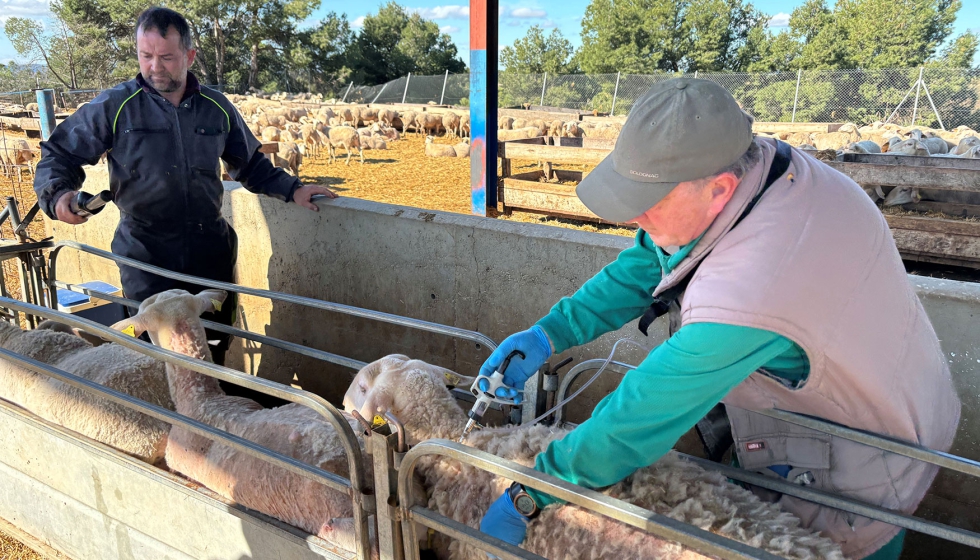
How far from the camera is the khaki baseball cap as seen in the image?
4.69 feet

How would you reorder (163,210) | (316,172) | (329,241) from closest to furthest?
(163,210) < (329,241) < (316,172)

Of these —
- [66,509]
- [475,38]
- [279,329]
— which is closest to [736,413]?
[66,509]

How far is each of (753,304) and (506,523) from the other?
0.93 metres

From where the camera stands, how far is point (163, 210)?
3.69 m

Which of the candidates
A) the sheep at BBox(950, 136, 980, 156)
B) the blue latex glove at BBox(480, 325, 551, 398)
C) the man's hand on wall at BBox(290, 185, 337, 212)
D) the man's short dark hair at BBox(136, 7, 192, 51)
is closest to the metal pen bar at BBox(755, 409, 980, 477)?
the blue latex glove at BBox(480, 325, 551, 398)

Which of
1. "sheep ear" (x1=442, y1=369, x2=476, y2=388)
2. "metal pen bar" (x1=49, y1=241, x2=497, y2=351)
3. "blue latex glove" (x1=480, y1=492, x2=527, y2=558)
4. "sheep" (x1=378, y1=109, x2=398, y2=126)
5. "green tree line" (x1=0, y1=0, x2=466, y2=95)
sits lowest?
"blue latex glove" (x1=480, y1=492, x2=527, y2=558)

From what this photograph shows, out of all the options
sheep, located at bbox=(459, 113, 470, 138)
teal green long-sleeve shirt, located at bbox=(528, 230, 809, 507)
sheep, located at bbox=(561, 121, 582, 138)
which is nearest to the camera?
teal green long-sleeve shirt, located at bbox=(528, 230, 809, 507)

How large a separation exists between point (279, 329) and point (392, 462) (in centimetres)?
309

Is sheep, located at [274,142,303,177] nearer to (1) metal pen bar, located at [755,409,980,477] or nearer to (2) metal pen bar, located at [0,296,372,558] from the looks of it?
(2) metal pen bar, located at [0,296,372,558]

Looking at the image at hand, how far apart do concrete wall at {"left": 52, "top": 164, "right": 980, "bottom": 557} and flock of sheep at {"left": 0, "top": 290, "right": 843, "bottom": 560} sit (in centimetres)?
97

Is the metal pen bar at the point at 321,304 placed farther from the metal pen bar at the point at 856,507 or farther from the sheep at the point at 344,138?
the sheep at the point at 344,138

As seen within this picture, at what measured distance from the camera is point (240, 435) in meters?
2.89

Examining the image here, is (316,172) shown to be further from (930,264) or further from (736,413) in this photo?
(736,413)

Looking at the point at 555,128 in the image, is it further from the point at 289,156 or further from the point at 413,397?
the point at 413,397
